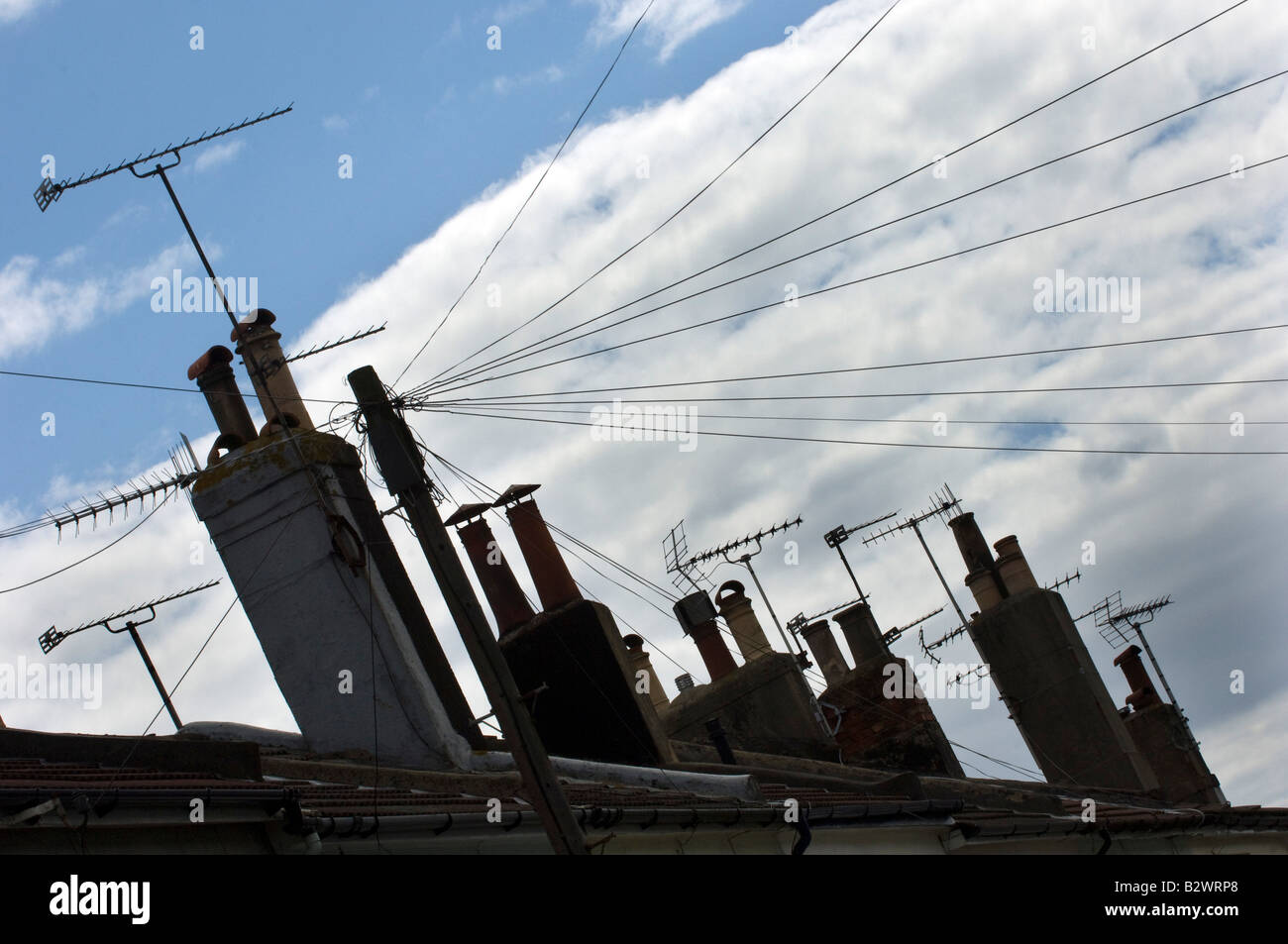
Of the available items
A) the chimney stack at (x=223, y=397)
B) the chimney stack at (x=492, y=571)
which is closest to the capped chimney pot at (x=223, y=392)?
the chimney stack at (x=223, y=397)

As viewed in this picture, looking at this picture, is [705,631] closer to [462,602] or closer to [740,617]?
[740,617]

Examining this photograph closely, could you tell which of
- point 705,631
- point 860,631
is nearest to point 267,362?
point 705,631

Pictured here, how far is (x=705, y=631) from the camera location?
20.8 meters

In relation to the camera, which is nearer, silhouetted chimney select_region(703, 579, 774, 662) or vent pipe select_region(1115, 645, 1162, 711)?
silhouetted chimney select_region(703, 579, 774, 662)

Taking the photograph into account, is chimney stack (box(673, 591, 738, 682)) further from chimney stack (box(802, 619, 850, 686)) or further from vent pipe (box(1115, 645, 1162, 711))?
vent pipe (box(1115, 645, 1162, 711))

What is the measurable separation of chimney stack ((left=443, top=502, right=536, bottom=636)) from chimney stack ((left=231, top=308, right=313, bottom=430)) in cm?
234

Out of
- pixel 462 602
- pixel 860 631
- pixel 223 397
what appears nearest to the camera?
pixel 462 602

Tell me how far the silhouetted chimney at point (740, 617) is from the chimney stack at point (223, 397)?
10.8m

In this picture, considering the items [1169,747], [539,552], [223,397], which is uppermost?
[223,397]

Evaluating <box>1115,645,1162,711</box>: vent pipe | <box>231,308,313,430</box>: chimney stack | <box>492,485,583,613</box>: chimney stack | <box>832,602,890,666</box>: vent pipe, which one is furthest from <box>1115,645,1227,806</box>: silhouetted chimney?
<box>231,308,313,430</box>: chimney stack

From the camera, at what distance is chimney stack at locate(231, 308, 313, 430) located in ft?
43.5

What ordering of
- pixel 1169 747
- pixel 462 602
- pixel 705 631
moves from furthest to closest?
1. pixel 1169 747
2. pixel 705 631
3. pixel 462 602

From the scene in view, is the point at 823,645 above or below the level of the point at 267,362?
below
